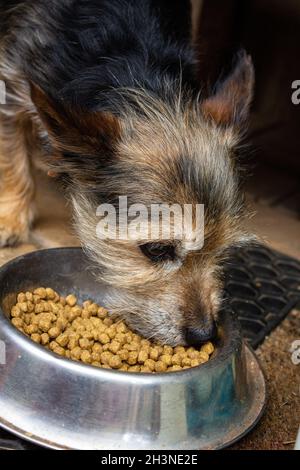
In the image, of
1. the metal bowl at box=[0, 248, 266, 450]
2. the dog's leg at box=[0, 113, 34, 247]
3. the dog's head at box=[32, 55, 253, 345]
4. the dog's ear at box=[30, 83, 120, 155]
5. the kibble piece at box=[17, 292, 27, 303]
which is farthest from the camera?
the dog's leg at box=[0, 113, 34, 247]

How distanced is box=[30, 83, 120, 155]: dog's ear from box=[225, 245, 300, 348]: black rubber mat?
1.03 metres

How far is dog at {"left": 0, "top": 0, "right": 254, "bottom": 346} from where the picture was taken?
2760 millimetres

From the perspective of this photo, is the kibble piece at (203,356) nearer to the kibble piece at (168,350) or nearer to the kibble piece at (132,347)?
the kibble piece at (168,350)

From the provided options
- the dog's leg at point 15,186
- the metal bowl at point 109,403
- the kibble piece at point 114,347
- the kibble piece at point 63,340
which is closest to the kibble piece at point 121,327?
the kibble piece at point 114,347

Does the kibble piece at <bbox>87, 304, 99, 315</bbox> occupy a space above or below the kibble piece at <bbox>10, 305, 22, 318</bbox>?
below

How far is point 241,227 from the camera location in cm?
298

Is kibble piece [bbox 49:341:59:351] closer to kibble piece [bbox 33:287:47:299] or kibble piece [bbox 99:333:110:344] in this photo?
kibble piece [bbox 99:333:110:344]

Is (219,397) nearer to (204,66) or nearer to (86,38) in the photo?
(86,38)

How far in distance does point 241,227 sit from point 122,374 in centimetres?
87

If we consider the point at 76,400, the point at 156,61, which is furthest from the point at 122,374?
the point at 156,61

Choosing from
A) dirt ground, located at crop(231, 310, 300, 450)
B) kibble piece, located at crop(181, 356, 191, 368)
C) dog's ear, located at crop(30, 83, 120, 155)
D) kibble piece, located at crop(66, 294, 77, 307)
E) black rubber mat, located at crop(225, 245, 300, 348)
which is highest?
dog's ear, located at crop(30, 83, 120, 155)

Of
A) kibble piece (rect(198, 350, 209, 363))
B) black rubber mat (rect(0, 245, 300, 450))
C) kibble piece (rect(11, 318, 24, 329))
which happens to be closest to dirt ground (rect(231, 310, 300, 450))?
black rubber mat (rect(0, 245, 300, 450))

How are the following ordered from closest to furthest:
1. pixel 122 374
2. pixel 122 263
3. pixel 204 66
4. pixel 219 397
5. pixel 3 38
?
pixel 122 374 → pixel 219 397 → pixel 122 263 → pixel 3 38 → pixel 204 66

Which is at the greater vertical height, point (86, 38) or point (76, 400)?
point (86, 38)
